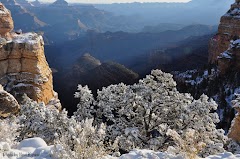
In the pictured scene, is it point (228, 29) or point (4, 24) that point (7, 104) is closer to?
point (4, 24)

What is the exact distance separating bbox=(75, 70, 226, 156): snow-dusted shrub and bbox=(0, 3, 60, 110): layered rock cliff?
19.6 meters

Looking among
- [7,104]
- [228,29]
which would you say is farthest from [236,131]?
[228,29]

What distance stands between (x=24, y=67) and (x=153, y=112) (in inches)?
950

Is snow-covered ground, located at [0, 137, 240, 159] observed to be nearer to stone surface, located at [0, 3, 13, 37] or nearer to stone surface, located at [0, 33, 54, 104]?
stone surface, located at [0, 33, 54, 104]

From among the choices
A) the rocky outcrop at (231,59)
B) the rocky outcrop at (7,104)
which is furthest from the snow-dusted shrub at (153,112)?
the rocky outcrop at (231,59)

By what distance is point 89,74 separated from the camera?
105 m

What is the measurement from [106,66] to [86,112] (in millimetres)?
87833

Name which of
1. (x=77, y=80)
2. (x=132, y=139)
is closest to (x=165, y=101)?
(x=132, y=139)

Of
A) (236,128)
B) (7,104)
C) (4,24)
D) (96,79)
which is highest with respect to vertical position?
(4,24)

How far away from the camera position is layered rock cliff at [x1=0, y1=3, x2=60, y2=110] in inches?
1447

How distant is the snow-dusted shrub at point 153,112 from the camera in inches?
640

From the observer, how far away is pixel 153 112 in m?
18.2

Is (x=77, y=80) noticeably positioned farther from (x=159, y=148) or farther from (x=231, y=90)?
(x=159, y=148)

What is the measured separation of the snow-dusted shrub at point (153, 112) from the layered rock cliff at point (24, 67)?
19.6 m
